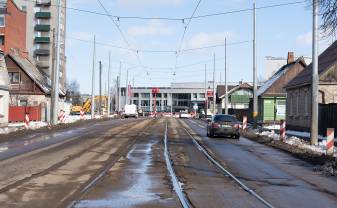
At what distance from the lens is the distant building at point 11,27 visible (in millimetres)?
87069

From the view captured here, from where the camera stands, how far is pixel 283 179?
1470 centimetres

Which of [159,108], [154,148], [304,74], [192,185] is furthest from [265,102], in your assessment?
[159,108]

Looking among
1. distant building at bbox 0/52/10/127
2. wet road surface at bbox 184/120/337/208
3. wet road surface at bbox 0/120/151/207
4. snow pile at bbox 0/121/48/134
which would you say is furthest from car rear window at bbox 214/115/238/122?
distant building at bbox 0/52/10/127

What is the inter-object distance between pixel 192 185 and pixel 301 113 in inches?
1320

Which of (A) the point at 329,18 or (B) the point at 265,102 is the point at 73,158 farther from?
(B) the point at 265,102

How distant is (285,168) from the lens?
17.6 m

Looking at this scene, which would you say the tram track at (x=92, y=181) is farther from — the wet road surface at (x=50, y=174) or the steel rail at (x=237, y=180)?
the steel rail at (x=237, y=180)

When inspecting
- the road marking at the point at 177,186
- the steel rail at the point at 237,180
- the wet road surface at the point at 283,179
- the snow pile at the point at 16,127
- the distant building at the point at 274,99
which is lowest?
the wet road surface at the point at 283,179

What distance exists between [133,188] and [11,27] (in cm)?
8405

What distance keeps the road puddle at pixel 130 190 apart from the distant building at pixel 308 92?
20.8 meters

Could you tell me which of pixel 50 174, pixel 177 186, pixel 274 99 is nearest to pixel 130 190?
pixel 177 186

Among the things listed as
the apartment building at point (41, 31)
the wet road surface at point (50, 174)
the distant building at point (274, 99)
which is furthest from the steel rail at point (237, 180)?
the apartment building at point (41, 31)

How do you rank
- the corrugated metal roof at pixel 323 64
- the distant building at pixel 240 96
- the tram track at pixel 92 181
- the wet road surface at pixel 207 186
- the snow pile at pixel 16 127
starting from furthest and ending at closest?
the distant building at pixel 240 96 → the corrugated metal roof at pixel 323 64 → the snow pile at pixel 16 127 → the wet road surface at pixel 207 186 → the tram track at pixel 92 181

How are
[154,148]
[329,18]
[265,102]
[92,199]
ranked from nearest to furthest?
[92,199]
[329,18]
[154,148]
[265,102]
